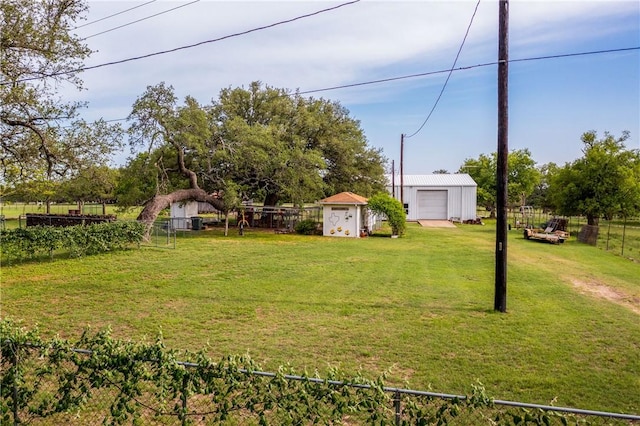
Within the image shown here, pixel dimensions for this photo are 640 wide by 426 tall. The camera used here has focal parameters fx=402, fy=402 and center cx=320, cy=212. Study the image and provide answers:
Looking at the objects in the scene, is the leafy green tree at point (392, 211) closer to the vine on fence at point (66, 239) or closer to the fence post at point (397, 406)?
the vine on fence at point (66, 239)

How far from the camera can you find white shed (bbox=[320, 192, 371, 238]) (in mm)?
23406

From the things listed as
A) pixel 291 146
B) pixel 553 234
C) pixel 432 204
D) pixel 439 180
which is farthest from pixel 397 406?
pixel 439 180

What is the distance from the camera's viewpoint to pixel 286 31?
30.4 ft

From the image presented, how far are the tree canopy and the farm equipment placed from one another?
12.4 m

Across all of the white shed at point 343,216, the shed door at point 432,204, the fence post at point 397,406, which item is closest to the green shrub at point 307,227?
the white shed at point 343,216

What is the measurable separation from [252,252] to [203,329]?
953 centimetres

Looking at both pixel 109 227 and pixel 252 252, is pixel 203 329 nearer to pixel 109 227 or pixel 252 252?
pixel 252 252

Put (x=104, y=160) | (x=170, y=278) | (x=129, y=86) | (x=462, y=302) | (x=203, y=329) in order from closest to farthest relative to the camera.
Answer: (x=203, y=329) < (x=462, y=302) < (x=170, y=278) < (x=104, y=160) < (x=129, y=86)

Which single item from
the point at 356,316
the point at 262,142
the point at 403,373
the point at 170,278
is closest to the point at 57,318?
the point at 170,278

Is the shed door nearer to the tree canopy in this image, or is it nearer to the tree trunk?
the tree canopy

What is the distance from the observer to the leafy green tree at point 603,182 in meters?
23.6

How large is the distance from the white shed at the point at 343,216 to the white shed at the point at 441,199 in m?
13.8

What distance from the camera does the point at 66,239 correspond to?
1381cm

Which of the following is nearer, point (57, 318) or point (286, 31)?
point (57, 318)
